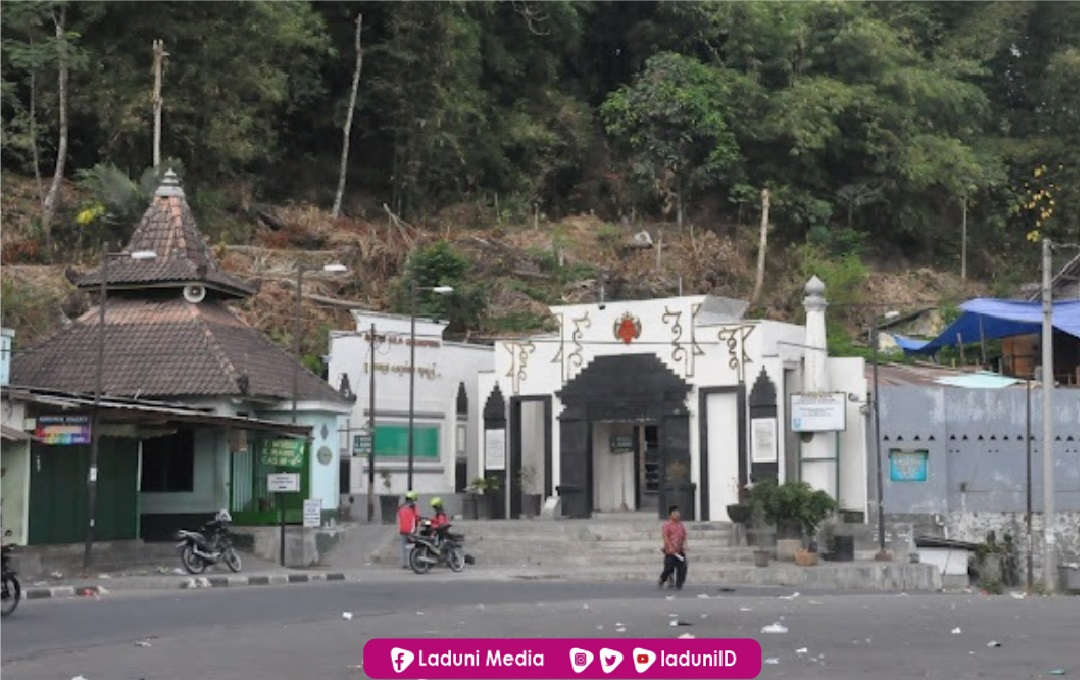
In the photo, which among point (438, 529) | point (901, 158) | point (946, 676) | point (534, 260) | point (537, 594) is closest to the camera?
point (946, 676)

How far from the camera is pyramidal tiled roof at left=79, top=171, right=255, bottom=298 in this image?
118ft

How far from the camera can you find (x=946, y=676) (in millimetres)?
14109

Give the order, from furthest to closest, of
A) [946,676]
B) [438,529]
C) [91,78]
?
[91,78] < [438,529] < [946,676]

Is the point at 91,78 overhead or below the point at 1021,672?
overhead

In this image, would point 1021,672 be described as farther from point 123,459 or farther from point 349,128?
point 349,128

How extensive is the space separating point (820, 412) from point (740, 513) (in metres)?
3.28

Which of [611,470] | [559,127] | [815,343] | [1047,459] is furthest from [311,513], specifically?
[559,127]

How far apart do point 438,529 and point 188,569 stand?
4.79 meters

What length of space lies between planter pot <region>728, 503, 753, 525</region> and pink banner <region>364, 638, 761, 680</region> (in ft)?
72.6

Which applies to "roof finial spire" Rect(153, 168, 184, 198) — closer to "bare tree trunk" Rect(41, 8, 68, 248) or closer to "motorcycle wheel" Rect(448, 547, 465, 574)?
"bare tree trunk" Rect(41, 8, 68, 248)

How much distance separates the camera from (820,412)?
125ft

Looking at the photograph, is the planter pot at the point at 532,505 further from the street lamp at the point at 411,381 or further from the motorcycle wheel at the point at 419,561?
the motorcycle wheel at the point at 419,561

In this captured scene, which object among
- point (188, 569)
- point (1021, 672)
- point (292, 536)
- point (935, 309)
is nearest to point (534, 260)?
point (935, 309)

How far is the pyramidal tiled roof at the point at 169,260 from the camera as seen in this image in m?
35.9
